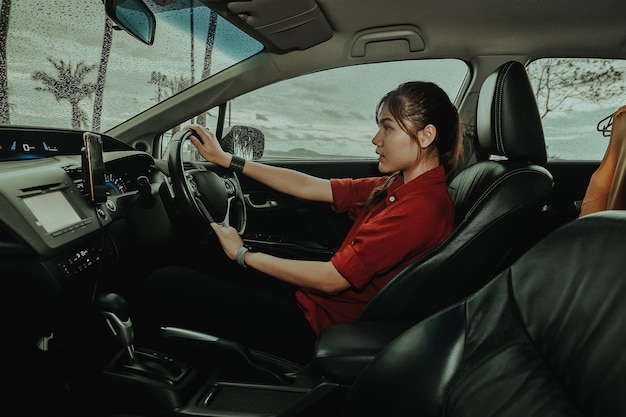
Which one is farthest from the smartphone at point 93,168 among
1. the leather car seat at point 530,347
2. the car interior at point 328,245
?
the leather car seat at point 530,347

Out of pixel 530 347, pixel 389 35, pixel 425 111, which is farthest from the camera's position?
pixel 389 35

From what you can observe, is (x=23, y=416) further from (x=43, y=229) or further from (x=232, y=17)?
(x=232, y=17)

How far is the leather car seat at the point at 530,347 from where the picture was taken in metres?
0.62

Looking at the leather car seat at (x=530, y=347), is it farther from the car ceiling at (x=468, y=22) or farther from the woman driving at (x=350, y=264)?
the car ceiling at (x=468, y=22)

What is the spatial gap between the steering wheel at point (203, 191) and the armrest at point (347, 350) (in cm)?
69

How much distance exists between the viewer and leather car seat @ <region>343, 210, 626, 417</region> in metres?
0.62

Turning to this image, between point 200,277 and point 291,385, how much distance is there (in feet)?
1.77

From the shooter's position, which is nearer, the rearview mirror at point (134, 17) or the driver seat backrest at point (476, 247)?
the driver seat backrest at point (476, 247)

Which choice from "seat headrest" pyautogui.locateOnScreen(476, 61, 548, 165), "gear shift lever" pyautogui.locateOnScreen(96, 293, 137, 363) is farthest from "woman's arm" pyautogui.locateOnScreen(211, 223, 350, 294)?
"seat headrest" pyautogui.locateOnScreen(476, 61, 548, 165)

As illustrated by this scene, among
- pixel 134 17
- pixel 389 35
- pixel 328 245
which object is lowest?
pixel 328 245

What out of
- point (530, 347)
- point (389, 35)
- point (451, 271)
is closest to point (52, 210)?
point (451, 271)

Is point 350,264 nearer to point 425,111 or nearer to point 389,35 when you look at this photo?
point 425,111

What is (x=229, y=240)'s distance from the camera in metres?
1.68

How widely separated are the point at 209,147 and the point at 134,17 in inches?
22.7
